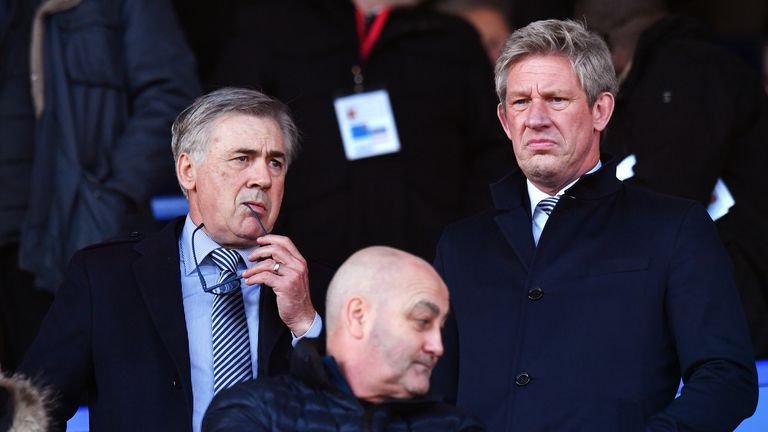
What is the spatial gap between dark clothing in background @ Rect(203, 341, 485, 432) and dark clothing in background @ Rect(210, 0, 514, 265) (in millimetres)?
2113

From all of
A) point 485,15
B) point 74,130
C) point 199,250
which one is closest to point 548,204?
point 199,250

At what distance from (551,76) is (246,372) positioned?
3.22 feet

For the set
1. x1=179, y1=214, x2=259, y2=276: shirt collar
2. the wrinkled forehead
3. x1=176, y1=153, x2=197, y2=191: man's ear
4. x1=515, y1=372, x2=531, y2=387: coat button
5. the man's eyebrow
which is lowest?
x1=515, y1=372, x2=531, y2=387: coat button

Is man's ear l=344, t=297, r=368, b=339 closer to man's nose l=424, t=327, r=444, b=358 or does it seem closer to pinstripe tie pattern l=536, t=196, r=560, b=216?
man's nose l=424, t=327, r=444, b=358

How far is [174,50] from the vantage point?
196 inches

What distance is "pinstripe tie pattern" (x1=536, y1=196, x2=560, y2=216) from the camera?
358 centimetres

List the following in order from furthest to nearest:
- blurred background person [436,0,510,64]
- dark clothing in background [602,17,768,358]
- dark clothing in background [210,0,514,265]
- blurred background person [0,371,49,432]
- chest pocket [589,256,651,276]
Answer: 1. blurred background person [436,0,510,64]
2. dark clothing in background [210,0,514,265]
3. dark clothing in background [602,17,768,358]
4. chest pocket [589,256,651,276]
5. blurred background person [0,371,49,432]

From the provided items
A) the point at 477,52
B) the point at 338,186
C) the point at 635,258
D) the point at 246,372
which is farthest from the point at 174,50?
the point at 635,258

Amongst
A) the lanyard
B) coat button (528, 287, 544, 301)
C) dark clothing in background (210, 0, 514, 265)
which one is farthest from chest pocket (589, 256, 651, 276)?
the lanyard

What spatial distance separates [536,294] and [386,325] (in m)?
0.72

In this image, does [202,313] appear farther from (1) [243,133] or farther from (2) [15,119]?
(2) [15,119]

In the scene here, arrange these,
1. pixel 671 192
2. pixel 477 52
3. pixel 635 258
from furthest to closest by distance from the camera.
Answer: pixel 477 52 → pixel 671 192 → pixel 635 258

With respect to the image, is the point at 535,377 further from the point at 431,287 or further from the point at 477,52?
the point at 477,52

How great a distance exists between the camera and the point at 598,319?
11.2 ft
